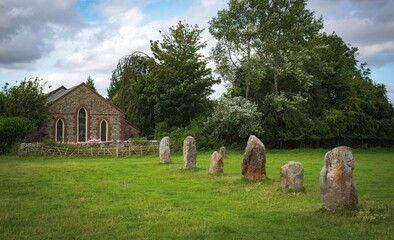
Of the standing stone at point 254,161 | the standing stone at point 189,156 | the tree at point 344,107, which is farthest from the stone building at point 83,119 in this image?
the standing stone at point 254,161

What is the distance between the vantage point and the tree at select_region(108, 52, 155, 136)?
46594 millimetres

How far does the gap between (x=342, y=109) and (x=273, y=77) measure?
809 cm

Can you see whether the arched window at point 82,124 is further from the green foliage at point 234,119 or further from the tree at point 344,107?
the tree at point 344,107

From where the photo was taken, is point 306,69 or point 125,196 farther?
point 306,69

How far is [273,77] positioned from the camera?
4328cm

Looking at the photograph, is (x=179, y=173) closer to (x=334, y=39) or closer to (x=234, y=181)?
(x=234, y=181)

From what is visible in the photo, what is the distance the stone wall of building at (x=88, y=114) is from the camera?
44.2 m

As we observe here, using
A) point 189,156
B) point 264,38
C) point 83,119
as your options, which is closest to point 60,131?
point 83,119

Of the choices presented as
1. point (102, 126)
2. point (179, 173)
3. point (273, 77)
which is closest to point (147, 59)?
point (102, 126)

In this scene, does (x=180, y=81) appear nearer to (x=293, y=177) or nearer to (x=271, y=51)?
(x=271, y=51)

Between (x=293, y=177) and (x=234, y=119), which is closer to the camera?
(x=293, y=177)

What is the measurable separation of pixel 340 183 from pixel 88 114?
126ft

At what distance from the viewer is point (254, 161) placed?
56.6 ft

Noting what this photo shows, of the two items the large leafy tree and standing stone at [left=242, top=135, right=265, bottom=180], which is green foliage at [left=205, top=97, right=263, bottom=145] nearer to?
the large leafy tree
